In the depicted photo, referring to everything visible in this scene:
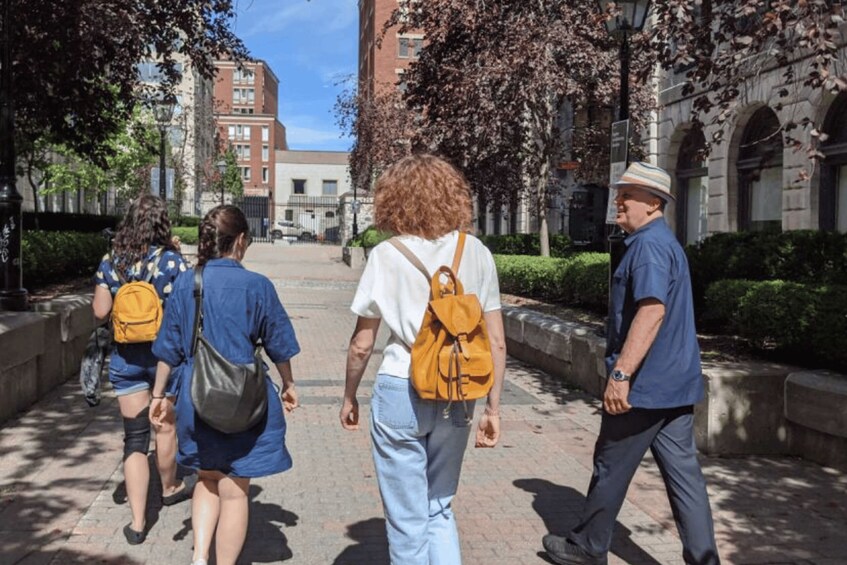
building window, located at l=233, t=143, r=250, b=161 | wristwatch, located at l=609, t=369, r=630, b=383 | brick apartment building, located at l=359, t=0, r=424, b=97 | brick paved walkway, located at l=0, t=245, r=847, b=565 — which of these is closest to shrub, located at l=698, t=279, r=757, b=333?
brick paved walkway, located at l=0, t=245, r=847, b=565

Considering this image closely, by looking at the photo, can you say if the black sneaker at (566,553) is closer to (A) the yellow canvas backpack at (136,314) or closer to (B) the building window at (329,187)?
(A) the yellow canvas backpack at (136,314)

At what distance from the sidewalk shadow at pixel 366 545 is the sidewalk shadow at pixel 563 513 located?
85 centimetres

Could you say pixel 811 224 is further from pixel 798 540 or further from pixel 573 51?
pixel 798 540

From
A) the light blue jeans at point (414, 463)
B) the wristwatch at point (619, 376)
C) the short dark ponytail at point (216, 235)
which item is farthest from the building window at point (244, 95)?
the light blue jeans at point (414, 463)

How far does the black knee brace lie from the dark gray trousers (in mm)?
2446

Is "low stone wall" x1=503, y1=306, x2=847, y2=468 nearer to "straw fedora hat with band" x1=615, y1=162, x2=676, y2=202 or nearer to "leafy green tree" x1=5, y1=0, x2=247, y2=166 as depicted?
"straw fedora hat with band" x1=615, y1=162, x2=676, y2=202

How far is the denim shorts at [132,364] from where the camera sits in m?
4.45

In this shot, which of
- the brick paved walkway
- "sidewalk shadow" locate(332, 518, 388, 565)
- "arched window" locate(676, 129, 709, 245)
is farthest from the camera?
"arched window" locate(676, 129, 709, 245)

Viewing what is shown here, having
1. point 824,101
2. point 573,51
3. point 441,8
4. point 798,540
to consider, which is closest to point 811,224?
point 824,101

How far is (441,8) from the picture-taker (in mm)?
14555

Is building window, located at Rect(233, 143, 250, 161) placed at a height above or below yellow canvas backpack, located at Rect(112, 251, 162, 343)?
above

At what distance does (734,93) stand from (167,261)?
4416 millimetres

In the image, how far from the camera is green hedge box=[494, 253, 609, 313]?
10.6 metres

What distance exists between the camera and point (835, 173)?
15.7m
